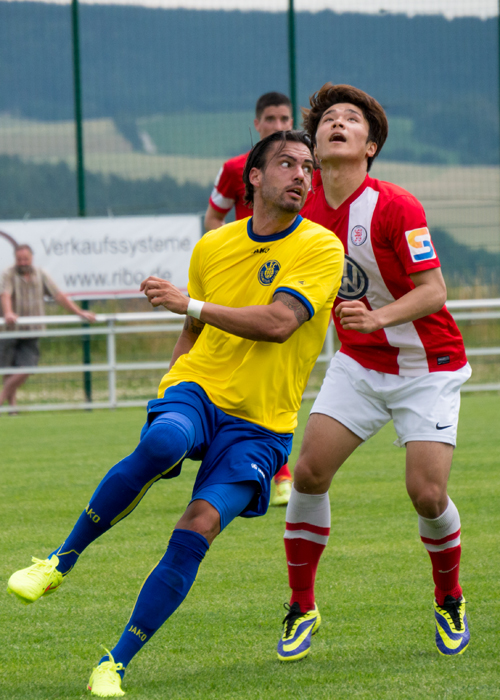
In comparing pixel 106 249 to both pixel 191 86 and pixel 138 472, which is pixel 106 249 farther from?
pixel 138 472

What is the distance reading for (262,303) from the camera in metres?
3.14

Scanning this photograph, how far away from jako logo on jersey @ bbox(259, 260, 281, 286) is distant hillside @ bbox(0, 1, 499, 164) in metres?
9.67

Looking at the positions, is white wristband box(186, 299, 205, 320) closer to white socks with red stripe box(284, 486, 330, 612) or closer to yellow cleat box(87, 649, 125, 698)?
white socks with red stripe box(284, 486, 330, 612)

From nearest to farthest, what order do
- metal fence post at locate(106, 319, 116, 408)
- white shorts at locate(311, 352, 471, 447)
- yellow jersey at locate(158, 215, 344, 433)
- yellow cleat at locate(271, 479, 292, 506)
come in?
yellow jersey at locate(158, 215, 344, 433), white shorts at locate(311, 352, 471, 447), yellow cleat at locate(271, 479, 292, 506), metal fence post at locate(106, 319, 116, 408)

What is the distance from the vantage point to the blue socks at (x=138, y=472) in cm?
281

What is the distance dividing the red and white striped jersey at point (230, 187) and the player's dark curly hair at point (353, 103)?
259 cm

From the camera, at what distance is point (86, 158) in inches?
480

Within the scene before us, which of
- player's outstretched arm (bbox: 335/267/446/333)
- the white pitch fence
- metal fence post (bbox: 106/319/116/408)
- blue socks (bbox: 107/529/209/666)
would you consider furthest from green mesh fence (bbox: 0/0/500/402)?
blue socks (bbox: 107/529/209/666)

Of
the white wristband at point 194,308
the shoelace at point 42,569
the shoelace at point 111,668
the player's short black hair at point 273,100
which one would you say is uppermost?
the player's short black hair at point 273,100

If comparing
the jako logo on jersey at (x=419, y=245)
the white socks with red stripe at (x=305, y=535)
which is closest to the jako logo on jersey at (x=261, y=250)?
the jako logo on jersey at (x=419, y=245)

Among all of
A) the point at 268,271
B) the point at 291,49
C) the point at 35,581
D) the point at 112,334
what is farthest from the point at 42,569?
the point at 291,49

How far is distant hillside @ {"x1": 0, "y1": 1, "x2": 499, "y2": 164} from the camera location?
42.1ft

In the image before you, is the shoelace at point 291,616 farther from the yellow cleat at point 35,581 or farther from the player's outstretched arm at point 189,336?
the player's outstretched arm at point 189,336

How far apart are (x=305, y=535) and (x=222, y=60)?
1079cm
